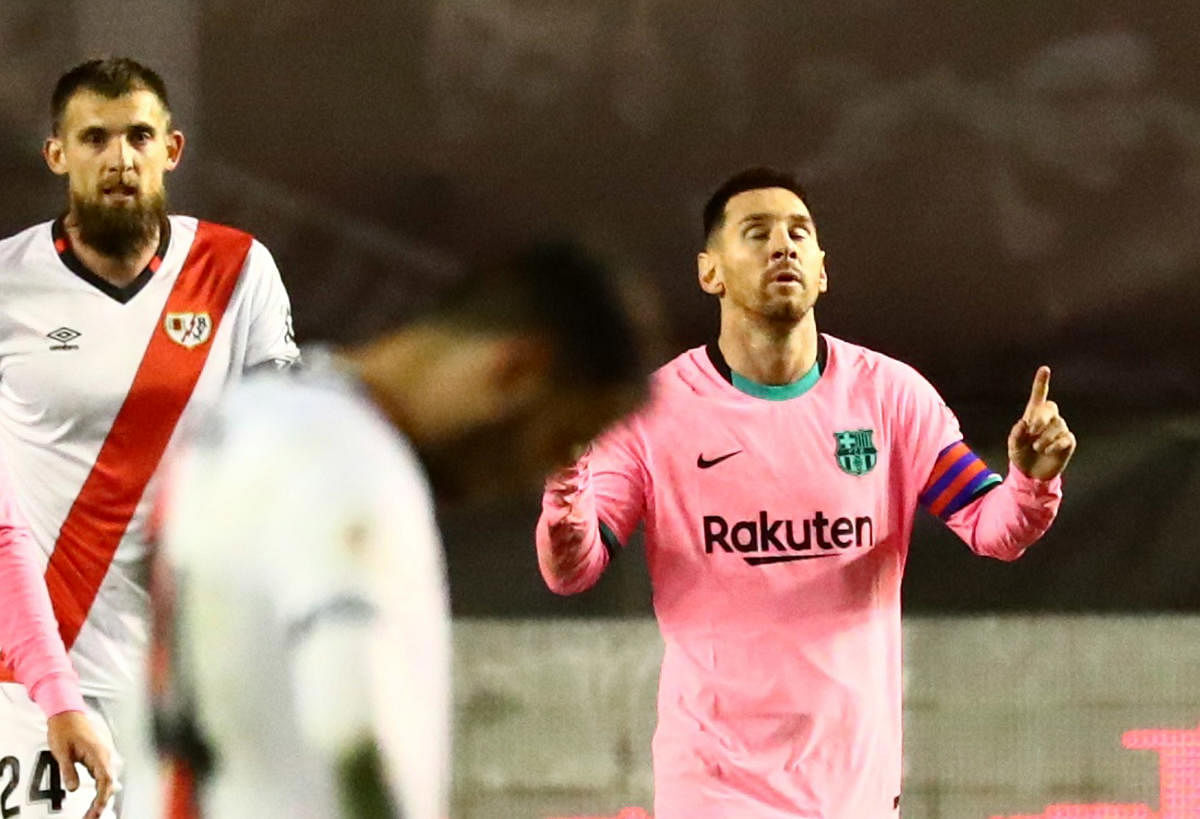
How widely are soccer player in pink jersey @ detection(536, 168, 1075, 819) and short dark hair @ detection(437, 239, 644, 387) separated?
4.03 ft

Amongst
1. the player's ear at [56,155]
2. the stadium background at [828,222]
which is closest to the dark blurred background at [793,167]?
the stadium background at [828,222]

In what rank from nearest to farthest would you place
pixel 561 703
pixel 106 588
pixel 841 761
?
pixel 841 761
pixel 106 588
pixel 561 703

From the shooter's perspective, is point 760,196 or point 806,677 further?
point 760,196

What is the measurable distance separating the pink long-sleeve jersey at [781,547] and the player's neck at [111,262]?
0.90 metres

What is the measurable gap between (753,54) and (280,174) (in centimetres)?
92

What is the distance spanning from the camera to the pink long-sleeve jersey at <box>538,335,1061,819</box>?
10.1 feet

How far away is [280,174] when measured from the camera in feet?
12.1

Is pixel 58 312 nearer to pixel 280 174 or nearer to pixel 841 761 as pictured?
pixel 280 174

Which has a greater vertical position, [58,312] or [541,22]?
[541,22]

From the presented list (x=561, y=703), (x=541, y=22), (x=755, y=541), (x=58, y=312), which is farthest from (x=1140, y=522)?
(x=58, y=312)

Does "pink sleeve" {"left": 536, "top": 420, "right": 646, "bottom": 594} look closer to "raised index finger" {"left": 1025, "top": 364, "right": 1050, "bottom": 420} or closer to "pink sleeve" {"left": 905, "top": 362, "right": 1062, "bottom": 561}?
"pink sleeve" {"left": 905, "top": 362, "right": 1062, "bottom": 561}

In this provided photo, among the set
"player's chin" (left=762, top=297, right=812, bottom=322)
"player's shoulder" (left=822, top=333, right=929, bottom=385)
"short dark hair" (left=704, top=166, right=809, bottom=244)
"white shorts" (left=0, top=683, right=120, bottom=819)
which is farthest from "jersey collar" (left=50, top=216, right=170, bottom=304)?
"player's shoulder" (left=822, top=333, right=929, bottom=385)

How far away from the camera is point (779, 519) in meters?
3.20

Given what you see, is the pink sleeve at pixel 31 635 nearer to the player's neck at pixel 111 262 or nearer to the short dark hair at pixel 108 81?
the player's neck at pixel 111 262
